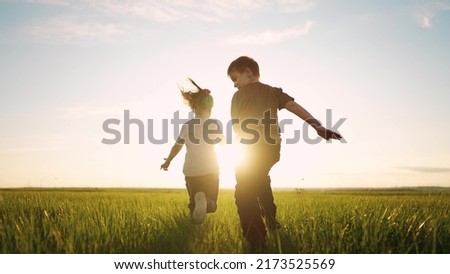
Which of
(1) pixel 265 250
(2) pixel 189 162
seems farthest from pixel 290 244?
(2) pixel 189 162

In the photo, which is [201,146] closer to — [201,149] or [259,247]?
[201,149]

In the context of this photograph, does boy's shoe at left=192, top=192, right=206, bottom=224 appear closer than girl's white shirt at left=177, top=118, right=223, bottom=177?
Yes

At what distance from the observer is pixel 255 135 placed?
5.10 meters

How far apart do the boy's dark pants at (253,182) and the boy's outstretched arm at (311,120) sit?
1.52 feet

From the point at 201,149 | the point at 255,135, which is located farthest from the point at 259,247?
the point at 201,149

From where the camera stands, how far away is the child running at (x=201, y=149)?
24.5 ft

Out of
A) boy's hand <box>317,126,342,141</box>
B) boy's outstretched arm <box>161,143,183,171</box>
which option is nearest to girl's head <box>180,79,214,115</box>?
boy's outstretched arm <box>161,143,183,171</box>

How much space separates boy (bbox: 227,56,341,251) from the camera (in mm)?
4906

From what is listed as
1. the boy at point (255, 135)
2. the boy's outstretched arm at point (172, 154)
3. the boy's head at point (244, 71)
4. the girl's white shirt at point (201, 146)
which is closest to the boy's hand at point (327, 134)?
the boy at point (255, 135)

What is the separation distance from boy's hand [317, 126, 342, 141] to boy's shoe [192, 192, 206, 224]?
2669mm

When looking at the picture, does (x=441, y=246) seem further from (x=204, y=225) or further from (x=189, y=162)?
(x=189, y=162)

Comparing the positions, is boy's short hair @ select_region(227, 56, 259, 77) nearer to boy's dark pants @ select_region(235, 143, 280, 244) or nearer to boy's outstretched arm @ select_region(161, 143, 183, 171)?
boy's dark pants @ select_region(235, 143, 280, 244)

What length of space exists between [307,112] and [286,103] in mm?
359

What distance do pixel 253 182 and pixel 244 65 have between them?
4.71ft
